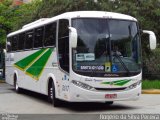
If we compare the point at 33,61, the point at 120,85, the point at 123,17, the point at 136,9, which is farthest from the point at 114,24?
the point at 136,9

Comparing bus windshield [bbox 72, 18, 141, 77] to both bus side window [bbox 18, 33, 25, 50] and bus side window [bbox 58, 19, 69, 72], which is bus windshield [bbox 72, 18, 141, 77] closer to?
bus side window [bbox 58, 19, 69, 72]

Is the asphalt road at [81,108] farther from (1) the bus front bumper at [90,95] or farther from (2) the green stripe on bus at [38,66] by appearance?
(2) the green stripe on bus at [38,66]

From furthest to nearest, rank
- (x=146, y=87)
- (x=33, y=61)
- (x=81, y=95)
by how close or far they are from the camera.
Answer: (x=146, y=87) → (x=33, y=61) → (x=81, y=95)

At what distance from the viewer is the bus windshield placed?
14070mm

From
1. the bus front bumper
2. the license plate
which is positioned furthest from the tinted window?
the license plate

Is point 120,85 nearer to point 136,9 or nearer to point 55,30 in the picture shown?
point 55,30

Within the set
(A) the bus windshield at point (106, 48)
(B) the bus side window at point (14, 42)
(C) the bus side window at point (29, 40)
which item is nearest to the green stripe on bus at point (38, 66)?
(C) the bus side window at point (29, 40)

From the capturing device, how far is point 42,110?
595 inches

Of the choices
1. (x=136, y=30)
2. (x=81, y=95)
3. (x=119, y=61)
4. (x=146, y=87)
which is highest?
(x=136, y=30)

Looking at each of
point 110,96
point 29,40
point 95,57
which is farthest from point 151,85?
point 95,57

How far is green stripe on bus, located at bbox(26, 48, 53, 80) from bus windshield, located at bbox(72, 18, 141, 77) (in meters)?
2.33

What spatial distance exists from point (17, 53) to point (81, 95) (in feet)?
31.0

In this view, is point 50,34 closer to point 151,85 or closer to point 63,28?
point 63,28

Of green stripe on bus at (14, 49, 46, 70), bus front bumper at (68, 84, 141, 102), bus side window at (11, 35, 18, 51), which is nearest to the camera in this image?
bus front bumper at (68, 84, 141, 102)
